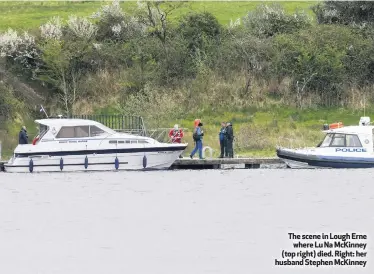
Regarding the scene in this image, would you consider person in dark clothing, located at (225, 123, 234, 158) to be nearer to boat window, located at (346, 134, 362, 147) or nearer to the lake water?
the lake water

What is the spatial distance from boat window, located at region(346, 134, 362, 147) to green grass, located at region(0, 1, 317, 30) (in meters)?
24.7

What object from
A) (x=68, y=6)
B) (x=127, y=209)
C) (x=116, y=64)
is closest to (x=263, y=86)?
(x=116, y=64)

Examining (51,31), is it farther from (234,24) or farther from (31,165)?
(31,165)

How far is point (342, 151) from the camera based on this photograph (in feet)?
170

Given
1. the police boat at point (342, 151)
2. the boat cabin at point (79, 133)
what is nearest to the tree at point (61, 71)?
the boat cabin at point (79, 133)

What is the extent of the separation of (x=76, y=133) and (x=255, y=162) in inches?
321

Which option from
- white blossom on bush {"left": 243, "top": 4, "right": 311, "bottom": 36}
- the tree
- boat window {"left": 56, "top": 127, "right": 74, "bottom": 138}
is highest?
white blossom on bush {"left": 243, "top": 4, "right": 311, "bottom": 36}

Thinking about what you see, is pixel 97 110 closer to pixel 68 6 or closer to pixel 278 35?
pixel 278 35

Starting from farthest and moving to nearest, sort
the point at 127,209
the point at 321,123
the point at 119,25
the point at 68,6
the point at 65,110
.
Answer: the point at 68,6, the point at 119,25, the point at 65,110, the point at 321,123, the point at 127,209

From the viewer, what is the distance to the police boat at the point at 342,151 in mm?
51656

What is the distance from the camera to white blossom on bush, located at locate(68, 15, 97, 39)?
232 feet

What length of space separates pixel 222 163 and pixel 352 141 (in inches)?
236

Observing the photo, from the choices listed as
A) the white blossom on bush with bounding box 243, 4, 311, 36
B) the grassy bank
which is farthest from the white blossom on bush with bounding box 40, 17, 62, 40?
the white blossom on bush with bounding box 243, 4, 311, 36

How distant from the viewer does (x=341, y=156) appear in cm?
5178
